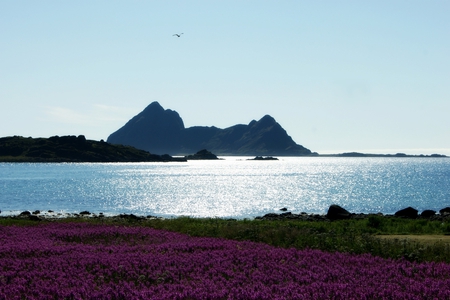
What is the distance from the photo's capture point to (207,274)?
1198 centimetres

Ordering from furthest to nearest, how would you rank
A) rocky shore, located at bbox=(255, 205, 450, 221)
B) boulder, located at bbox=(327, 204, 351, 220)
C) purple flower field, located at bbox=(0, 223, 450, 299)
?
rocky shore, located at bbox=(255, 205, 450, 221), boulder, located at bbox=(327, 204, 351, 220), purple flower field, located at bbox=(0, 223, 450, 299)

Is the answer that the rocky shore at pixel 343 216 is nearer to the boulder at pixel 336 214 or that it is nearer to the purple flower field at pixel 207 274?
the boulder at pixel 336 214

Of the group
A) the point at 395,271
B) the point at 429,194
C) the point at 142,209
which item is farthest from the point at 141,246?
the point at 429,194

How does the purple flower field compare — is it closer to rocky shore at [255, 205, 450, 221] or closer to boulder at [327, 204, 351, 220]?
boulder at [327, 204, 351, 220]

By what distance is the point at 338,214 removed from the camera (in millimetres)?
48906

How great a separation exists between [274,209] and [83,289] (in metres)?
69.8

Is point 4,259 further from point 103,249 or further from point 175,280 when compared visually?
point 175,280

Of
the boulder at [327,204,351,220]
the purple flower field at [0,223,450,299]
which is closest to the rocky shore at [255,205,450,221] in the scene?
the boulder at [327,204,351,220]

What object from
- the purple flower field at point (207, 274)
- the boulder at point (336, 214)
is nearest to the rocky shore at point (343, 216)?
the boulder at point (336, 214)

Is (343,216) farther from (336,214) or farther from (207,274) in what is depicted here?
(207,274)

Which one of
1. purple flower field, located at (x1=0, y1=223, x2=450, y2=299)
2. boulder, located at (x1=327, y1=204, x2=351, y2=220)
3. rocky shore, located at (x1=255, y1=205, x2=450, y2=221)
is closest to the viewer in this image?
purple flower field, located at (x1=0, y1=223, x2=450, y2=299)

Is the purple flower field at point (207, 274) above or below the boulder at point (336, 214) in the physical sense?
above

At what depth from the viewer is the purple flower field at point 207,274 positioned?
984cm

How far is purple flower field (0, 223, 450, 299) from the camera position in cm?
984
